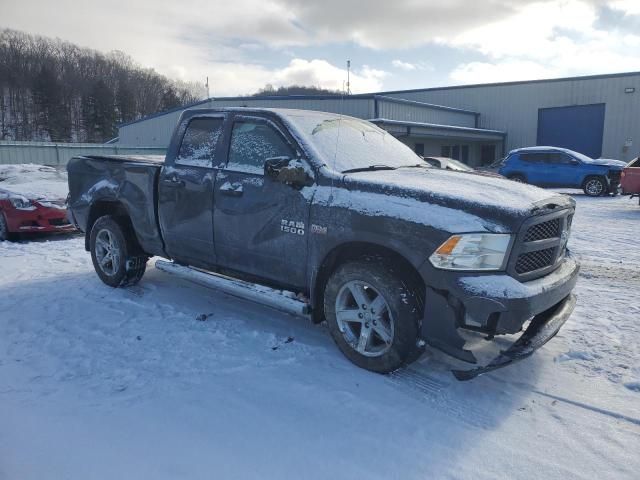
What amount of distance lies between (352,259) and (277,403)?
1.19 metres

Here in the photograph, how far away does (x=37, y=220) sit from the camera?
832 centimetres

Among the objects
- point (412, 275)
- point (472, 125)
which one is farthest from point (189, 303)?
point (472, 125)

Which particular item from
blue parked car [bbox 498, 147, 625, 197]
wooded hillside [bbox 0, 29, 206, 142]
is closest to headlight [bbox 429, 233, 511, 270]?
blue parked car [bbox 498, 147, 625, 197]

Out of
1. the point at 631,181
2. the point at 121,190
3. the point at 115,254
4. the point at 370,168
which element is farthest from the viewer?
the point at 631,181

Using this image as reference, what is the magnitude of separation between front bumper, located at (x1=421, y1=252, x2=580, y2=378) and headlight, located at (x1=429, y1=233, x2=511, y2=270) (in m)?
0.07

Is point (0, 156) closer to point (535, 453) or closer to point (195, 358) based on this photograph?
point (195, 358)

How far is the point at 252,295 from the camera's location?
4035 millimetres

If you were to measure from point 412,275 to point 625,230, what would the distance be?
27.2 feet

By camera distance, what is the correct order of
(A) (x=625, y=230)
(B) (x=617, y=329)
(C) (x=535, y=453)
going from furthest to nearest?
(A) (x=625, y=230), (B) (x=617, y=329), (C) (x=535, y=453)

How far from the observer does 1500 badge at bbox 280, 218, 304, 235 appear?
3758mm

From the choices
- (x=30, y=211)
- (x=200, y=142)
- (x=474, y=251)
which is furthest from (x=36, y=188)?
(x=474, y=251)

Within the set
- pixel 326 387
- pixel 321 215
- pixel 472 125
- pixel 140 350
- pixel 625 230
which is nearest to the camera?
pixel 326 387

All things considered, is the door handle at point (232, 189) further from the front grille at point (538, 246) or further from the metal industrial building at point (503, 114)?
the metal industrial building at point (503, 114)

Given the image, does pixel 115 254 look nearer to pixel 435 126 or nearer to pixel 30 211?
pixel 30 211
